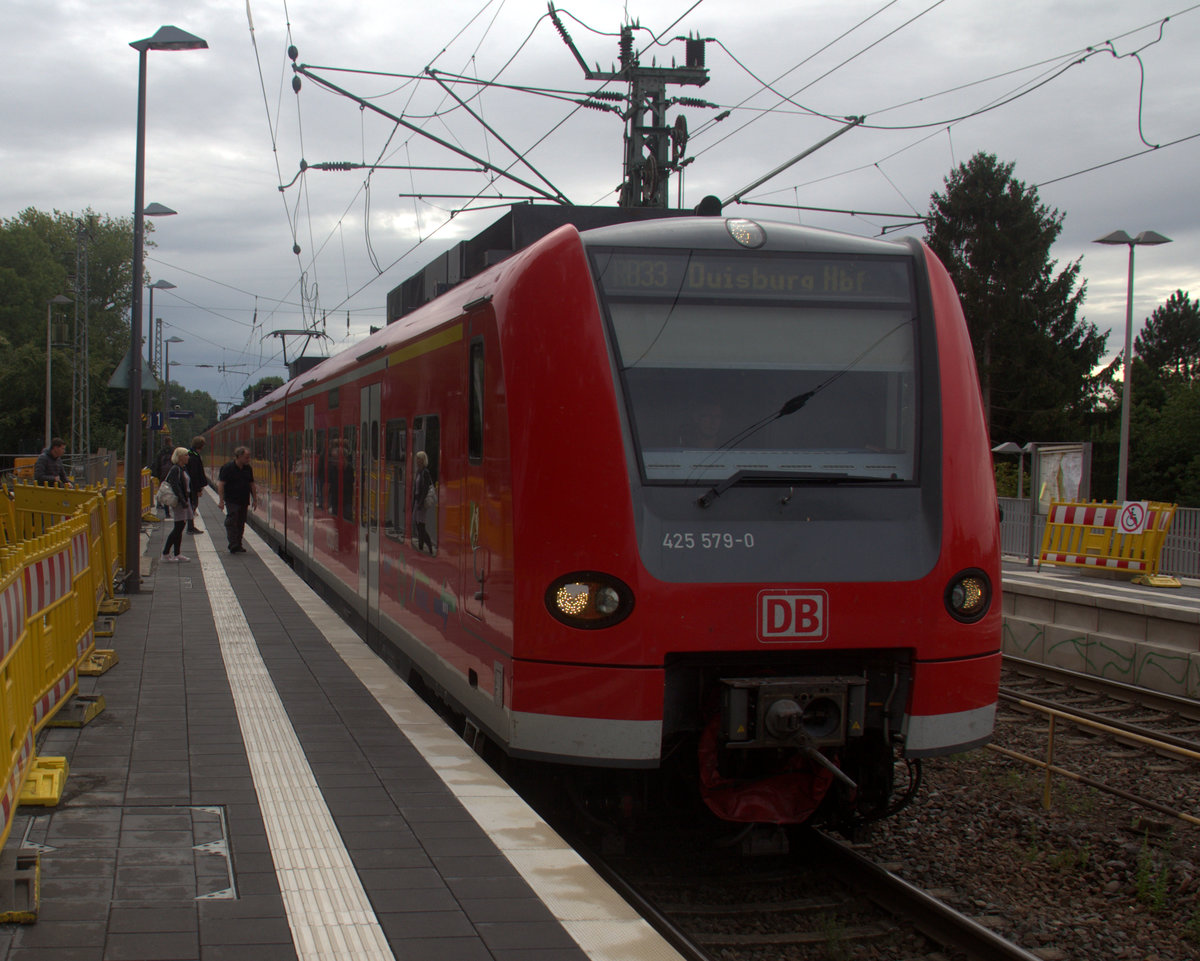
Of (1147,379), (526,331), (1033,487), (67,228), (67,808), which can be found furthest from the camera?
(67,228)

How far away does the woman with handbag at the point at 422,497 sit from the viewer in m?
7.23

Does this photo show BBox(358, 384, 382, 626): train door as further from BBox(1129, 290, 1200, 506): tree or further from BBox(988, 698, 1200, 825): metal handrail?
BBox(1129, 290, 1200, 506): tree

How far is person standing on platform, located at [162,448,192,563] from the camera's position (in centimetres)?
1681

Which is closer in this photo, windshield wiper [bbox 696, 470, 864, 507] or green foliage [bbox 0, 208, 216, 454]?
windshield wiper [bbox 696, 470, 864, 507]

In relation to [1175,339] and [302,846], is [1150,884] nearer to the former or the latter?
[302,846]

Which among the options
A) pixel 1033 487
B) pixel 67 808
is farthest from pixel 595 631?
pixel 1033 487

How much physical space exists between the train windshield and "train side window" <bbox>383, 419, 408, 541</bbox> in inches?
119

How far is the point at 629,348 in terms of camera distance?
5508mm

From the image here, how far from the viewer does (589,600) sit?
Result: 5.14m

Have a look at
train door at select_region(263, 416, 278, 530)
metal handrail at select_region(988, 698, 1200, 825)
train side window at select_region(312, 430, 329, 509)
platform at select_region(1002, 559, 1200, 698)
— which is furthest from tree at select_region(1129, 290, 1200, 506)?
metal handrail at select_region(988, 698, 1200, 825)

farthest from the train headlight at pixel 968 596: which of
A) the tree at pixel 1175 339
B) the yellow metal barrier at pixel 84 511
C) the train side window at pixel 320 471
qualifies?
the tree at pixel 1175 339

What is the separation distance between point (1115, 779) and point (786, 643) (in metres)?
4.69

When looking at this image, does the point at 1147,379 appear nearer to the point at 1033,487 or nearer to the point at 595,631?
the point at 1033,487

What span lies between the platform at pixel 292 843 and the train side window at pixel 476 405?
1442 millimetres
